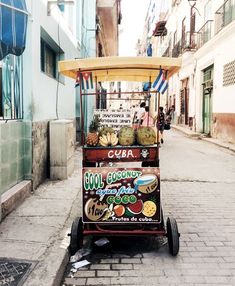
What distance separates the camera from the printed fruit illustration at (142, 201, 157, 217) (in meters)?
4.56

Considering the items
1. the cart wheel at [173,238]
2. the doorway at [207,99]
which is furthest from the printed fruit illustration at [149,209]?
the doorway at [207,99]

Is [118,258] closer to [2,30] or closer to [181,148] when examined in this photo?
[2,30]

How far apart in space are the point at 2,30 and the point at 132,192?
2.28 metres

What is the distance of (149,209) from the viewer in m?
4.57

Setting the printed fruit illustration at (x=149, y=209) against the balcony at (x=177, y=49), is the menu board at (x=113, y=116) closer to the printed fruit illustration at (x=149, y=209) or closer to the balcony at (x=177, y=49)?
the printed fruit illustration at (x=149, y=209)

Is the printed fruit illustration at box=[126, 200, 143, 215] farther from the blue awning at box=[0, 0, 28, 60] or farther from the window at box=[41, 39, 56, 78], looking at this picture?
the window at box=[41, 39, 56, 78]

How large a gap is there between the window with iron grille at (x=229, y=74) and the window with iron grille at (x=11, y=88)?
11744 millimetres

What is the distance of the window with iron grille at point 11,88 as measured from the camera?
20.6ft

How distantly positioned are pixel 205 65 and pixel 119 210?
719 inches

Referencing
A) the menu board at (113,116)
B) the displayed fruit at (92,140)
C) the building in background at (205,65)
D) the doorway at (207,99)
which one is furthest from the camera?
the doorway at (207,99)

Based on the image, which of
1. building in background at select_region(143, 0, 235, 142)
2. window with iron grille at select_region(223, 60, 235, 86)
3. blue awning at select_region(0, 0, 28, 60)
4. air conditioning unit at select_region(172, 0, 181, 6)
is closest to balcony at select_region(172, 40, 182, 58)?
building in background at select_region(143, 0, 235, 142)

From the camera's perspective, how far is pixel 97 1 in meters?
16.7

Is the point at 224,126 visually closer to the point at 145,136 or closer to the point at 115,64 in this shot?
the point at 145,136

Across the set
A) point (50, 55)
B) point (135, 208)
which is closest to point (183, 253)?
point (135, 208)
